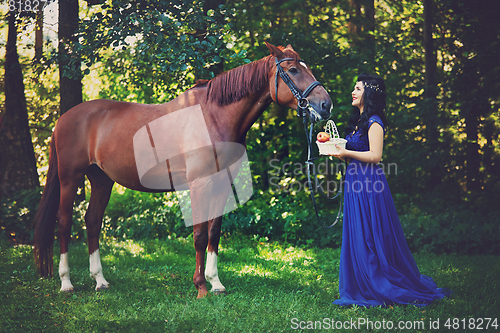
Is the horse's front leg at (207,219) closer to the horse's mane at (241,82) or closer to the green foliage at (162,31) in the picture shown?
the horse's mane at (241,82)

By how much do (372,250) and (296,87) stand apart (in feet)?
5.42

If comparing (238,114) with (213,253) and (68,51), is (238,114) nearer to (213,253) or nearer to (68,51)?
(213,253)

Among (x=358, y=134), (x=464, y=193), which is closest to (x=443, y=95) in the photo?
(x=464, y=193)

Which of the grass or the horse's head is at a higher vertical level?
the horse's head

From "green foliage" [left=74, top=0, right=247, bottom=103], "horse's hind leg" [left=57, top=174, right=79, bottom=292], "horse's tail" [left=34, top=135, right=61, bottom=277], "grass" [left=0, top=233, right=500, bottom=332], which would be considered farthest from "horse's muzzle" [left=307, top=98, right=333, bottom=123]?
"horse's tail" [left=34, top=135, right=61, bottom=277]

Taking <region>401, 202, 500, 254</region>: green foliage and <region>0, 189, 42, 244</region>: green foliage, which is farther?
<region>0, 189, 42, 244</region>: green foliage

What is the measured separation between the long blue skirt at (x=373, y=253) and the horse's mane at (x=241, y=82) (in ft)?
3.97

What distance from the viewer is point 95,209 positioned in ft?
15.3

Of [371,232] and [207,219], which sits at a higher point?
[207,219]

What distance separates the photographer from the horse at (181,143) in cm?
368

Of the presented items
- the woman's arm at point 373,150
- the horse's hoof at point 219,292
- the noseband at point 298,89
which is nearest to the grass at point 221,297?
the horse's hoof at point 219,292

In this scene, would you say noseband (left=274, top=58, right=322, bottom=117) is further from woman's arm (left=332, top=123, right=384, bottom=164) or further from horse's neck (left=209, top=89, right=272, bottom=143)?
woman's arm (left=332, top=123, right=384, bottom=164)

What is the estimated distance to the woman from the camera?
3.44m

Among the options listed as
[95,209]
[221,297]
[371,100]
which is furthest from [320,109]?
[95,209]
